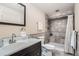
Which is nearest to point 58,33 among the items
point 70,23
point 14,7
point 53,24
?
point 53,24

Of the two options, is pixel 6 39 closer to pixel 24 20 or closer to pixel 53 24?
pixel 24 20

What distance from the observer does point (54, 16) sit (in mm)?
2008

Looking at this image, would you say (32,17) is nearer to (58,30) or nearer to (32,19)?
(32,19)

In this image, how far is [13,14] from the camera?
4.23 ft

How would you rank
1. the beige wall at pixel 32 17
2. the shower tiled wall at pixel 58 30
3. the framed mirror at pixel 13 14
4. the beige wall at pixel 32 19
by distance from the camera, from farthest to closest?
the shower tiled wall at pixel 58 30, the beige wall at pixel 32 17, the beige wall at pixel 32 19, the framed mirror at pixel 13 14

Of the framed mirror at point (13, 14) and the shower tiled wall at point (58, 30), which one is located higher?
the framed mirror at point (13, 14)

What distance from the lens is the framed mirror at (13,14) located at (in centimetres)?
110

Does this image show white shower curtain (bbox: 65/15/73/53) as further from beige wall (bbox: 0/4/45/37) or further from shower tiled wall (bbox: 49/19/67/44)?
beige wall (bbox: 0/4/45/37)

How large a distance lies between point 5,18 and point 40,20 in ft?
3.46

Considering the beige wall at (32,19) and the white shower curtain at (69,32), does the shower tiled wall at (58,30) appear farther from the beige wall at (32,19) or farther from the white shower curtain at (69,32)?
the beige wall at (32,19)

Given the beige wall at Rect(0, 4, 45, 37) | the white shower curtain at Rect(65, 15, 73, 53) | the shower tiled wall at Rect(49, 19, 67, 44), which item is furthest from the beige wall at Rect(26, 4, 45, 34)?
the white shower curtain at Rect(65, 15, 73, 53)

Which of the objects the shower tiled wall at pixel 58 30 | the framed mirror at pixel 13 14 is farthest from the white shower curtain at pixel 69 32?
the framed mirror at pixel 13 14

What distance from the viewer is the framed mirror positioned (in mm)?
1103

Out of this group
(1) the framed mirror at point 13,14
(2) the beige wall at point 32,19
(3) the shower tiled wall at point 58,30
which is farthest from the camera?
(3) the shower tiled wall at point 58,30
